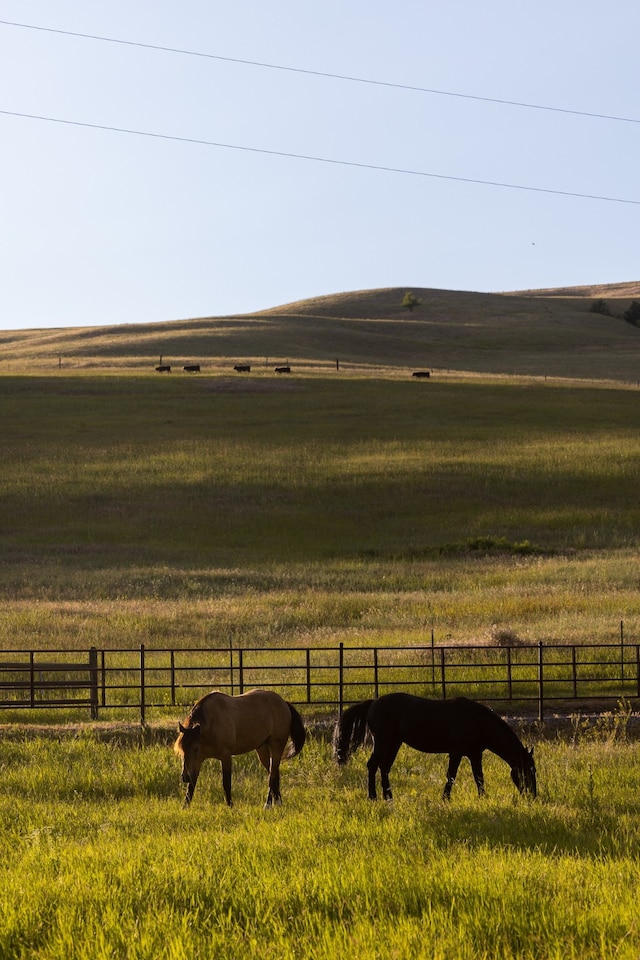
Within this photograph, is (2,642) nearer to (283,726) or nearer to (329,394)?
(283,726)

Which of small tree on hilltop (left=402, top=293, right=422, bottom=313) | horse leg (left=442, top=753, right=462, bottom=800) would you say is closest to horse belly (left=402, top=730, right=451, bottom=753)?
horse leg (left=442, top=753, right=462, bottom=800)

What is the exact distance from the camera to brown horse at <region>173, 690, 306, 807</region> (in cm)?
1264

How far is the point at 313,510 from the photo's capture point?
171 ft

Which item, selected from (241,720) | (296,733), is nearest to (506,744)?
(296,733)

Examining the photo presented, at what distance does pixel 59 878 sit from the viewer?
7770 mm

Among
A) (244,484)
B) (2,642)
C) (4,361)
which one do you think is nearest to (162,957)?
(2,642)

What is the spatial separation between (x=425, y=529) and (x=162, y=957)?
142ft

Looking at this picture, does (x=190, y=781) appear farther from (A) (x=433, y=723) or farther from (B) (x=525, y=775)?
(B) (x=525, y=775)

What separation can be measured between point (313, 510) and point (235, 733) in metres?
39.1

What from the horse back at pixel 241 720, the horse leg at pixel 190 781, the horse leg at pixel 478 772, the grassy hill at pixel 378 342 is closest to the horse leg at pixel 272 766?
the horse back at pixel 241 720

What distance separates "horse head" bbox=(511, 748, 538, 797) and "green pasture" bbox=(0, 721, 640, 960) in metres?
0.17

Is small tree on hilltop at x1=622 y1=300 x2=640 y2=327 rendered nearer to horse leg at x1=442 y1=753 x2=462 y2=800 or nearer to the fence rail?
the fence rail

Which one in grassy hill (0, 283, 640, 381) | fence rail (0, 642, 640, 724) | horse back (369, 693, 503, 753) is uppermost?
grassy hill (0, 283, 640, 381)

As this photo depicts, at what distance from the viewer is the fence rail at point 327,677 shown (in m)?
21.0
